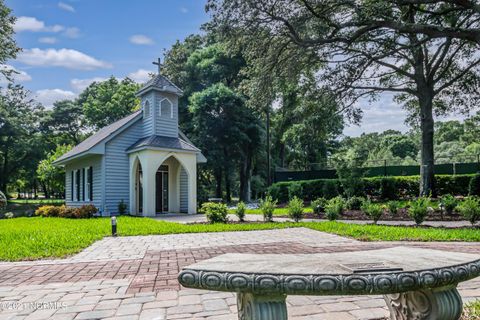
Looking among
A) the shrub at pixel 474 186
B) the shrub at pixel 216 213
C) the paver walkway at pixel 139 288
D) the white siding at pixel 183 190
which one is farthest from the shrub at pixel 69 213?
the shrub at pixel 474 186

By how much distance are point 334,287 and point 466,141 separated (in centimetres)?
6190

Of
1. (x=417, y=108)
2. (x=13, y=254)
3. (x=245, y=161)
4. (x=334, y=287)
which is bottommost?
(x=13, y=254)

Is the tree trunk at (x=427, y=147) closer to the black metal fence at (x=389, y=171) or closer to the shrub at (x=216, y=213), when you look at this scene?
the black metal fence at (x=389, y=171)

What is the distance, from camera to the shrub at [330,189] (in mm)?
20312

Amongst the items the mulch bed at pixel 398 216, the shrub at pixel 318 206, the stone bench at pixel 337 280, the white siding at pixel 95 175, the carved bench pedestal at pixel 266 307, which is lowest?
the mulch bed at pixel 398 216

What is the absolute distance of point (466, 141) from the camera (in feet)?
178

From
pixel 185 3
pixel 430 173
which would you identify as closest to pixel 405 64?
pixel 430 173

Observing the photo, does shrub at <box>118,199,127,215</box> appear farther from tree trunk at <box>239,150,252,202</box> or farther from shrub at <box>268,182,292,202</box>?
tree trunk at <box>239,150,252,202</box>

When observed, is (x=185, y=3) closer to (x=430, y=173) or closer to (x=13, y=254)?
(x=13, y=254)

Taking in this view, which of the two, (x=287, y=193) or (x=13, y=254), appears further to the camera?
(x=287, y=193)

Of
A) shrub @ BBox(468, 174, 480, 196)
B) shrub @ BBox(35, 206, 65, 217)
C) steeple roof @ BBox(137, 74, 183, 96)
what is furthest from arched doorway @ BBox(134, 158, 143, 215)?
shrub @ BBox(468, 174, 480, 196)

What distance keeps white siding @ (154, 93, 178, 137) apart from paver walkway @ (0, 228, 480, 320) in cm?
1064

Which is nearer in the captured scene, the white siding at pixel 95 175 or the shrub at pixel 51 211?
the shrub at pixel 51 211

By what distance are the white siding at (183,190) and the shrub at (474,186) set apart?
1384 centimetres
